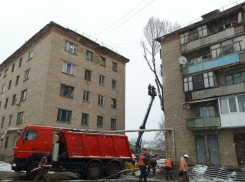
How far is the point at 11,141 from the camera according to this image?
22.1 m

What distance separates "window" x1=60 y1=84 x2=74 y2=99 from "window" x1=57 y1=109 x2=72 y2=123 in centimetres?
174

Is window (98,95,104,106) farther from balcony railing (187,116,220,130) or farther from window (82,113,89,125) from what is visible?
balcony railing (187,116,220,130)

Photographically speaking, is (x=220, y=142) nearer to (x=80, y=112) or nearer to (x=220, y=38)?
(x=220, y=38)

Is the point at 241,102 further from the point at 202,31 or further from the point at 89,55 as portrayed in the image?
the point at 89,55

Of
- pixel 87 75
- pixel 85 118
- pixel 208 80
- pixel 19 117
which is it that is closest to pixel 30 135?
pixel 85 118

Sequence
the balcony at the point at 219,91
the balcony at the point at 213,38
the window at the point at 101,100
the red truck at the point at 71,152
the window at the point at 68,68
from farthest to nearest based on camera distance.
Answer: the window at the point at 101,100, the window at the point at 68,68, the balcony at the point at 213,38, the balcony at the point at 219,91, the red truck at the point at 71,152

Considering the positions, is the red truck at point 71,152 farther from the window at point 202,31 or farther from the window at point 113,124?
the window at point 202,31

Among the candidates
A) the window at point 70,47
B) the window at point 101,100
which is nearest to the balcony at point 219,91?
the window at point 101,100

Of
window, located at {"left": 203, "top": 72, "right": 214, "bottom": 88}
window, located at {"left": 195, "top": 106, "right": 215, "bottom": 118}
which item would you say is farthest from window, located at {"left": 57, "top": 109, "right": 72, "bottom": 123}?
window, located at {"left": 203, "top": 72, "right": 214, "bottom": 88}

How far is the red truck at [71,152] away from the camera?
11125 millimetres

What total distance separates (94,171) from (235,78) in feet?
49.1

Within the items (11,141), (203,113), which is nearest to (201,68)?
(203,113)

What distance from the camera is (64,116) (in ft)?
68.4

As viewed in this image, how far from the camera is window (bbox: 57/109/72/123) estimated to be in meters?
20.4
